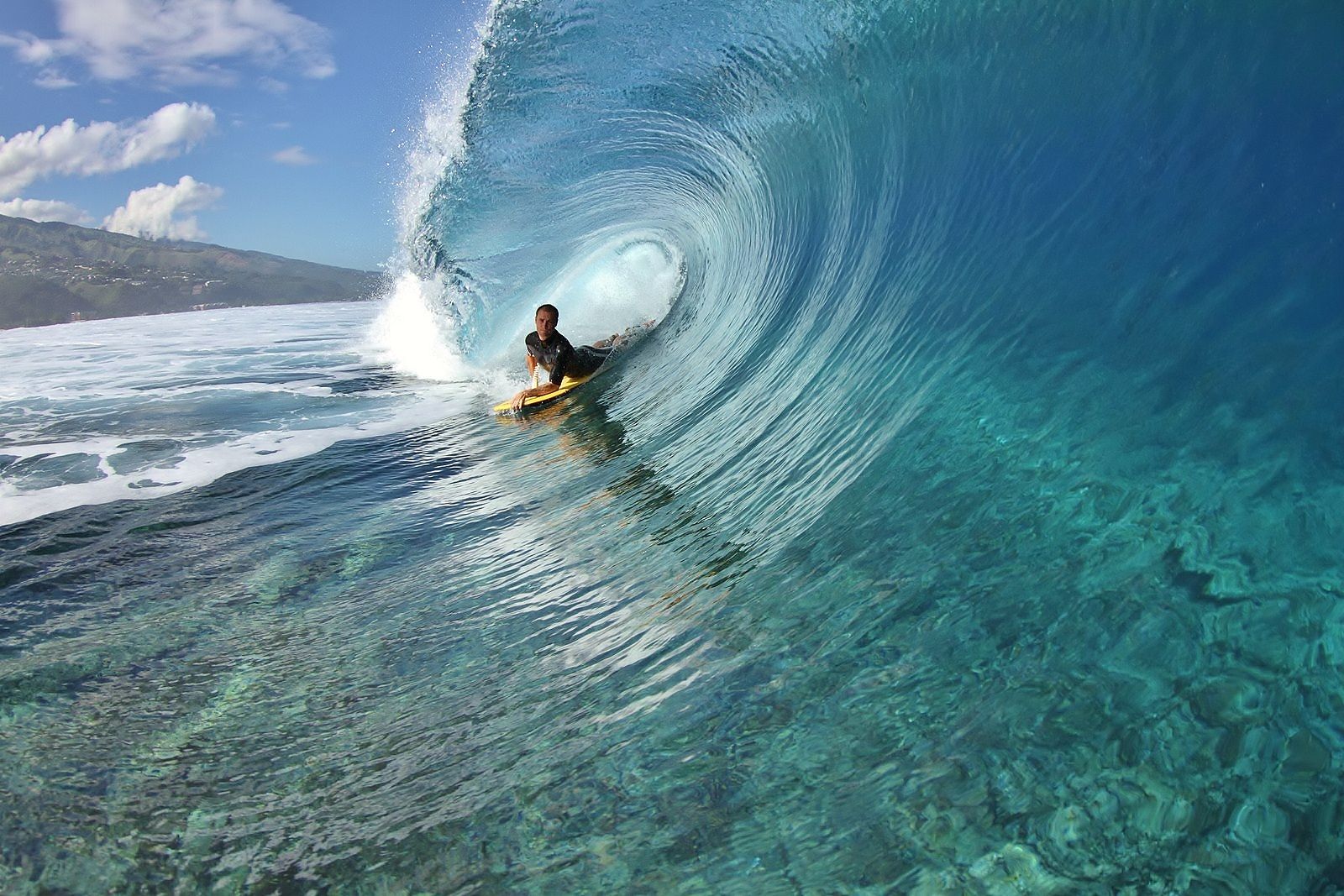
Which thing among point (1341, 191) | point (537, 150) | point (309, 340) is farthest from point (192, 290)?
point (1341, 191)

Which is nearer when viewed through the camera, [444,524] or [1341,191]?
[1341,191]

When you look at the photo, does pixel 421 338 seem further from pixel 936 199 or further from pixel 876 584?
pixel 876 584

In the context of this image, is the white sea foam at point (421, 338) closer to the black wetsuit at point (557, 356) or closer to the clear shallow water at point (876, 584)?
the black wetsuit at point (557, 356)

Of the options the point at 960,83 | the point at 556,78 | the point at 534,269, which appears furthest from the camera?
the point at 534,269

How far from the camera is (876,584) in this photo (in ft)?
9.80

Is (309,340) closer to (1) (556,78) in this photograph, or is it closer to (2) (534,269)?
(2) (534,269)

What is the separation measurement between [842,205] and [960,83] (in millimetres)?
1902

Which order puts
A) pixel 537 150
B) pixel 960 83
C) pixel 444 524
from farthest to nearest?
pixel 537 150
pixel 960 83
pixel 444 524

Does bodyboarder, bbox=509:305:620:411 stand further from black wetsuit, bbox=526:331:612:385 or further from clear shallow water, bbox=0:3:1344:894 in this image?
clear shallow water, bbox=0:3:1344:894

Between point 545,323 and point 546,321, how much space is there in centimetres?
4

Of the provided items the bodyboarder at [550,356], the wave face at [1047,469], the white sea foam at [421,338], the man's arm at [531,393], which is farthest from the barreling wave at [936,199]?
the white sea foam at [421,338]

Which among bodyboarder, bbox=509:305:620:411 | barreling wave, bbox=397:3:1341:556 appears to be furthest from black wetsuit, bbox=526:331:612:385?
barreling wave, bbox=397:3:1341:556

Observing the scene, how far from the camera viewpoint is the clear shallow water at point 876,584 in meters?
1.92

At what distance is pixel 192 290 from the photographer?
592 feet
